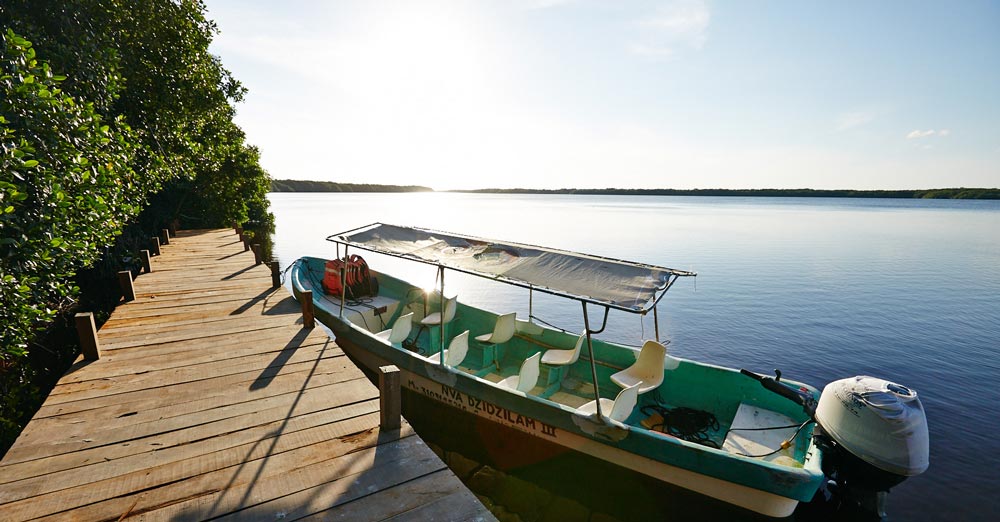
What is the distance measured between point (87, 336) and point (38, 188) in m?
2.53

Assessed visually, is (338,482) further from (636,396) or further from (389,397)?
(636,396)

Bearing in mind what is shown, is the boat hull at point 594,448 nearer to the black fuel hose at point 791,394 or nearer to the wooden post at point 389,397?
the black fuel hose at point 791,394

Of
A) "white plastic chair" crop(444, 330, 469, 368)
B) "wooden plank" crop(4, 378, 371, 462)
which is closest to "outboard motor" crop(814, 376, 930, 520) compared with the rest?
"white plastic chair" crop(444, 330, 469, 368)

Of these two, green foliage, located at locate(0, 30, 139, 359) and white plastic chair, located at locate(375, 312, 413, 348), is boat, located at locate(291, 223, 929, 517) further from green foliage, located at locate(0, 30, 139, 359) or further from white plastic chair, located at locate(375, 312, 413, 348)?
green foliage, located at locate(0, 30, 139, 359)

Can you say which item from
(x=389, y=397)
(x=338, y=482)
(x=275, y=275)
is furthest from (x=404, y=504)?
(x=275, y=275)

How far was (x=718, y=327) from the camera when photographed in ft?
58.1

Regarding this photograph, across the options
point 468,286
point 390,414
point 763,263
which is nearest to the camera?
point 390,414

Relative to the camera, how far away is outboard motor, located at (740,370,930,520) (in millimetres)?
5031

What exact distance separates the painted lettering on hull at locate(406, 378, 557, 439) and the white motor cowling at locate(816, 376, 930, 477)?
4020 mm

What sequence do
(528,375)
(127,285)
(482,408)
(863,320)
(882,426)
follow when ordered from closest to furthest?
1. (882,426)
2. (528,375)
3. (482,408)
4. (127,285)
5. (863,320)

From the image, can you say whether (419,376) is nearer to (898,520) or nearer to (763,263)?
(898,520)

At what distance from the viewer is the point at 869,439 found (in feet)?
17.1

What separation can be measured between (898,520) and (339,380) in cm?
1046

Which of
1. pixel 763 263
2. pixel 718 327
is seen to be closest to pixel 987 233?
pixel 763 263
